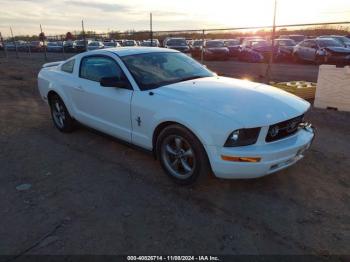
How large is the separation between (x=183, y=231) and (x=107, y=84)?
2190 mm

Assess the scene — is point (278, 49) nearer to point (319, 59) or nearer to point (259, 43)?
point (259, 43)

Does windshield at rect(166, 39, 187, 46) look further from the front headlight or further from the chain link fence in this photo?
the front headlight

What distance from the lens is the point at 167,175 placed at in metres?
4.17

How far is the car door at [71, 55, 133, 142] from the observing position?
448 centimetres

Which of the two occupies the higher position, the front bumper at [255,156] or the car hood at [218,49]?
the front bumper at [255,156]

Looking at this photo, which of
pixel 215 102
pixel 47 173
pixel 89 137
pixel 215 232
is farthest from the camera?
pixel 89 137

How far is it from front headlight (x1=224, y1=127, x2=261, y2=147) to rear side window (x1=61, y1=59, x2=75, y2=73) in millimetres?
3376

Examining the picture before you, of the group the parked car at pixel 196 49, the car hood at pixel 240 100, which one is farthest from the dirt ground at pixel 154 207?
the parked car at pixel 196 49

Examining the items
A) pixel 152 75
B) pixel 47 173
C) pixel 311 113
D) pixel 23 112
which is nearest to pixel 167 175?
pixel 152 75

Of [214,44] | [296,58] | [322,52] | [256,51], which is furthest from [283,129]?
[214,44]

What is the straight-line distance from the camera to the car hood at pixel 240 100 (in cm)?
351

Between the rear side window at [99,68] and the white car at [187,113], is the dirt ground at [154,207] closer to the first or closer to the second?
the white car at [187,113]

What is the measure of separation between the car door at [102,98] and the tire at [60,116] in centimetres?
49

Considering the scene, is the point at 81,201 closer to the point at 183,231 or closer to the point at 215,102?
the point at 183,231
